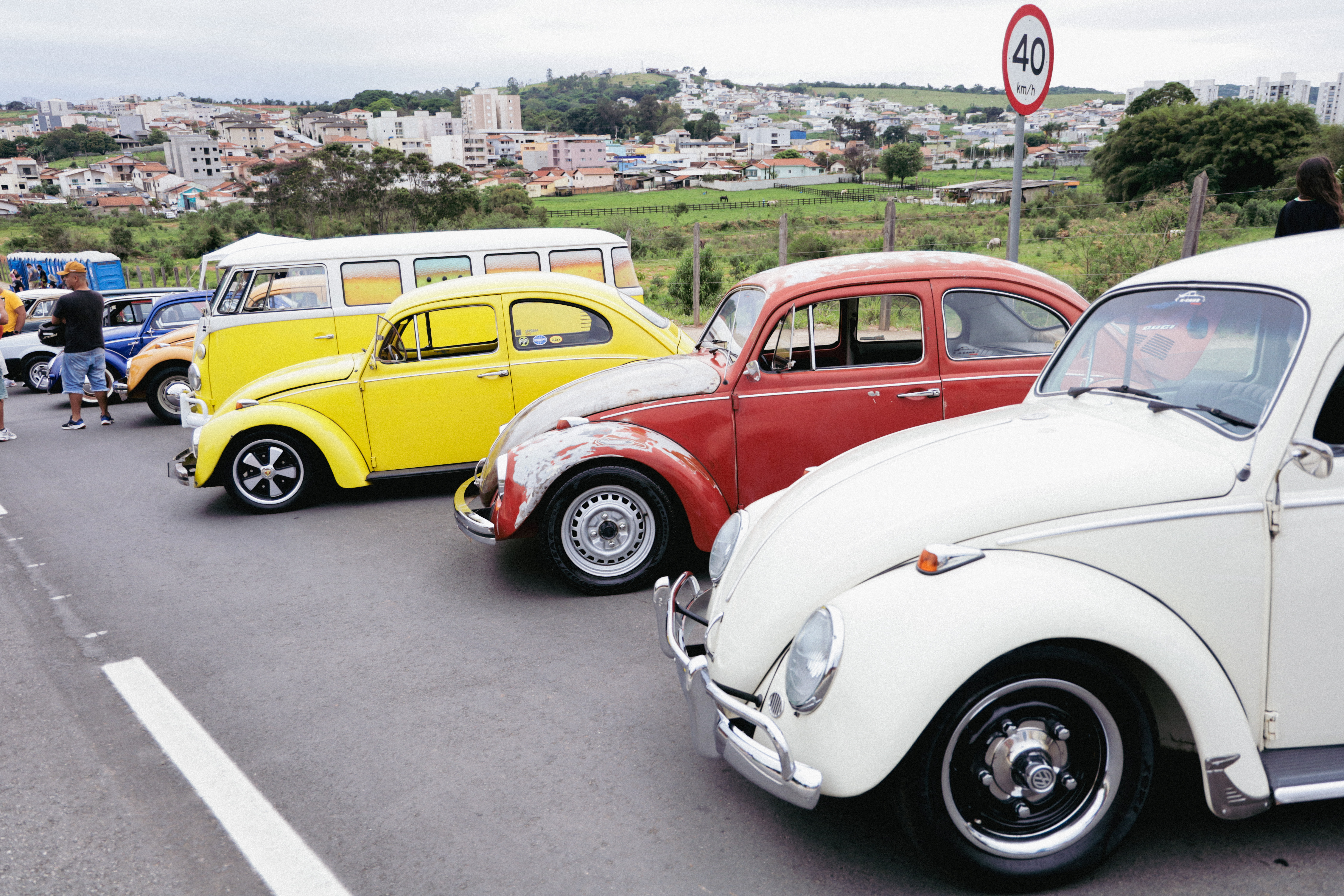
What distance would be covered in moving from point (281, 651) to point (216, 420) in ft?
10.7

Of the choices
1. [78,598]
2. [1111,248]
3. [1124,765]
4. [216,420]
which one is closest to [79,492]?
[216,420]

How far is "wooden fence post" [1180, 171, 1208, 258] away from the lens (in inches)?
317

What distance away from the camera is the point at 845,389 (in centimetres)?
529

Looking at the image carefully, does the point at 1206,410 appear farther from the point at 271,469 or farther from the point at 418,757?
the point at 271,469

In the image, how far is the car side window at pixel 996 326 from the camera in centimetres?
536

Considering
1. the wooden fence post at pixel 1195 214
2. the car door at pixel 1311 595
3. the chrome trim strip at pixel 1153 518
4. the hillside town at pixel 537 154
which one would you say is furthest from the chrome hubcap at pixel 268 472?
the hillside town at pixel 537 154

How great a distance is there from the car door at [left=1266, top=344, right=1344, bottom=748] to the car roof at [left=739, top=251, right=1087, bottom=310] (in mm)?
2826

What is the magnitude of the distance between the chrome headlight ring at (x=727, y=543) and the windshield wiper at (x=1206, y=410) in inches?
60.1

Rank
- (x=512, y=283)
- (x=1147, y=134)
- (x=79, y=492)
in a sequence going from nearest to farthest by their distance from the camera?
1. (x=512, y=283)
2. (x=79, y=492)
3. (x=1147, y=134)

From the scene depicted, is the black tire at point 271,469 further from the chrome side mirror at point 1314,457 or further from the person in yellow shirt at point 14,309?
the person in yellow shirt at point 14,309

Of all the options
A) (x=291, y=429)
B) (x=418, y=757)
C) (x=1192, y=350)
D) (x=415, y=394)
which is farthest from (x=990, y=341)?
(x=291, y=429)

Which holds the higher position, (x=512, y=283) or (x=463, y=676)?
(x=512, y=283)

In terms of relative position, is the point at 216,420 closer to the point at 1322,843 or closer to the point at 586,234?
the point at 586,234

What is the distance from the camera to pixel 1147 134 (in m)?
41.2
